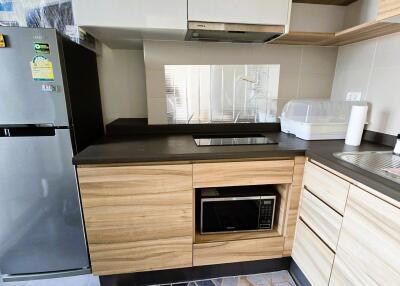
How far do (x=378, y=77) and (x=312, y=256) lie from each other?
3.86 ft

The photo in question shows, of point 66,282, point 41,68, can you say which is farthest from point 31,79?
point 66,282

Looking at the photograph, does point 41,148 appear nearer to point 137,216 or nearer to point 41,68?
point 41,68

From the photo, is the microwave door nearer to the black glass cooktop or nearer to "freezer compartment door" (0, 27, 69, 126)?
the black glass cooktop

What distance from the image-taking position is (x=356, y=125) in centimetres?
130

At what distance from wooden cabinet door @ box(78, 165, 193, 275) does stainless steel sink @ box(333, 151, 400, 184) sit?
811 mm

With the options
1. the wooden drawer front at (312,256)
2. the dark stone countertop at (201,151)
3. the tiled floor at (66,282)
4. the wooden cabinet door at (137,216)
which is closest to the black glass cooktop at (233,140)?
the dark stone countertop at (201,151)

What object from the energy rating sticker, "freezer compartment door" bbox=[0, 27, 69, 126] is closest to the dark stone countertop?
"freezer compartment door" bbox=[0, 27, 69, 126]

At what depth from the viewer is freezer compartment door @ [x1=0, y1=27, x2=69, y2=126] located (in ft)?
3.31

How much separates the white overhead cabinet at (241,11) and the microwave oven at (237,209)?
101cm

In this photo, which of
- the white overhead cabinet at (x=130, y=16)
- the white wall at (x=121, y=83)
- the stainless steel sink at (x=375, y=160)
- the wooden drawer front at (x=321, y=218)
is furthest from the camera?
the white wall at (x=121, y=83)

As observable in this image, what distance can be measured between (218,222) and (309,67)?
140cm

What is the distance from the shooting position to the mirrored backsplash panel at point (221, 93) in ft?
5.22

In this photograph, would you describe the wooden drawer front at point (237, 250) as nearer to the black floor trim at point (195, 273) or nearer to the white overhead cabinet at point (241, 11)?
the black floor trim at point (195, 273)

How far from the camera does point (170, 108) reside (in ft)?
Result: 5.33
